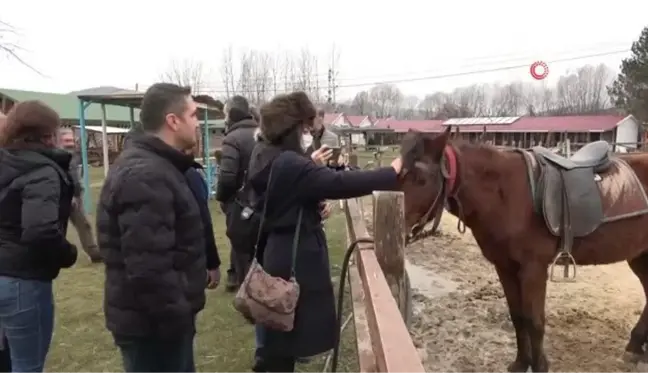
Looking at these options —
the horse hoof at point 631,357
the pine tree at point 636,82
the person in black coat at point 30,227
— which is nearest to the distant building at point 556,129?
the pine tree at point 636,82

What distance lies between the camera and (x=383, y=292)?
2.12m

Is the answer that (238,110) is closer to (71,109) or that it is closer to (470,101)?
(71,109)

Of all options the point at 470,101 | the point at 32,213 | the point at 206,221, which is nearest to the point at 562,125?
the point at 470,101

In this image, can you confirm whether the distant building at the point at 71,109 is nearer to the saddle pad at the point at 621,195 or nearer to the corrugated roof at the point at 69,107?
the corrugated roof at the point at 69,107

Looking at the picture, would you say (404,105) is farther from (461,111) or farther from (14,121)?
(14,121)

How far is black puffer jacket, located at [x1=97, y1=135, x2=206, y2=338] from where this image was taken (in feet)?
5.85

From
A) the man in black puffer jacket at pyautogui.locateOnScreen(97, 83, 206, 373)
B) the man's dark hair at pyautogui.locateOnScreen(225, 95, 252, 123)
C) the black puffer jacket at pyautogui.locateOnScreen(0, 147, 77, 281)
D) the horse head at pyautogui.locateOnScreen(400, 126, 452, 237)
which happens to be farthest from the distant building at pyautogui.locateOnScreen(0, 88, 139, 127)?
the man in black puffer jacket at pyautogui.locateOnScreen(97, 83, 206, 373)

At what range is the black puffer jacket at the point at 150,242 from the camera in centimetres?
178

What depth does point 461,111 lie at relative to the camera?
72.2m

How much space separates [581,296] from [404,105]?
303ft

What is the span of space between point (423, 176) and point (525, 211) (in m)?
0.85

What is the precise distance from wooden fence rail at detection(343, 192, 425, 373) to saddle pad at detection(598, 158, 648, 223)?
1.59 metres

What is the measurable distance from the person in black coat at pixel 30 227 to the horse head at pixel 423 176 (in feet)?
5.65

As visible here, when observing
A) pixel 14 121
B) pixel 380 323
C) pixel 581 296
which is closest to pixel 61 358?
pixel 14 121
